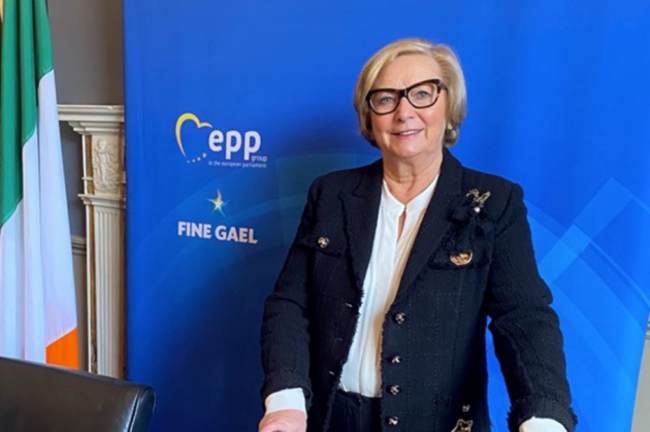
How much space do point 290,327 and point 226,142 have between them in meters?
0.82

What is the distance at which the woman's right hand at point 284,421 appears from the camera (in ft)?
3.20

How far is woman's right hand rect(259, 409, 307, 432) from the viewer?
976 millimetres

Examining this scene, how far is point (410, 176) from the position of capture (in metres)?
1.11

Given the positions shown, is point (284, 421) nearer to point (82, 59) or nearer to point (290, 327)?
point (290, 327)

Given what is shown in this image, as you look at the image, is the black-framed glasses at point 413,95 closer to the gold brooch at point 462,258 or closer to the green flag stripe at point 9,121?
the gold brooch at point 462,258

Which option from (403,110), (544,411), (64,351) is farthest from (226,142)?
(544,411)

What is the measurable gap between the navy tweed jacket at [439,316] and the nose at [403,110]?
0.15 metres

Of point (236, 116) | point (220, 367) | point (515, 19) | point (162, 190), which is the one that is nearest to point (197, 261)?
point (162, 190)

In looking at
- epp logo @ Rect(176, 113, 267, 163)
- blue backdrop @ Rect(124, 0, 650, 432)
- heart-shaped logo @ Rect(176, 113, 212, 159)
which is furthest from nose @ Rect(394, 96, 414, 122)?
heart-shaped logo @ Rect(176, 113, 212, 159)

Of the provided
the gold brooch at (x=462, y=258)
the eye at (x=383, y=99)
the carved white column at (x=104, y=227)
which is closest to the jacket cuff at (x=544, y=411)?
the gold brooch at (x=462, y=258)

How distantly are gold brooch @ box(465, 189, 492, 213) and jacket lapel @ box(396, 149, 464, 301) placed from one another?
0.02m

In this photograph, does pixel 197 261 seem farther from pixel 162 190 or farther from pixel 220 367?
pixel 220 367

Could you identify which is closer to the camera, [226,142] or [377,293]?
[377,293]

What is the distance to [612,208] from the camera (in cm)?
134
